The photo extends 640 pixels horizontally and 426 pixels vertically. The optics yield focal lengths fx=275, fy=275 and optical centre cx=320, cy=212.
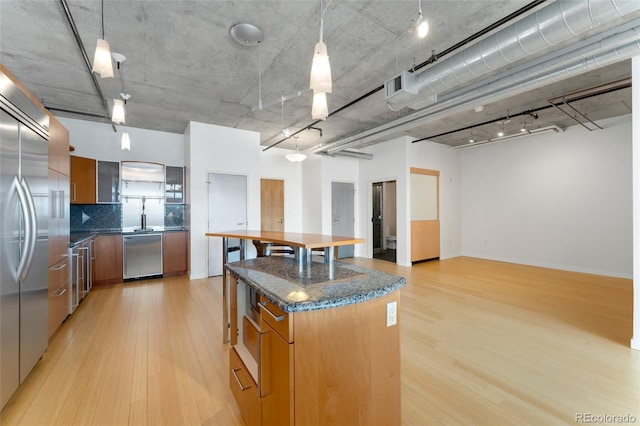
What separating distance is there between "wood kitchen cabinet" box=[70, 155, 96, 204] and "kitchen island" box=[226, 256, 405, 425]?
196 inches

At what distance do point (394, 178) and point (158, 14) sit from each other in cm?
545

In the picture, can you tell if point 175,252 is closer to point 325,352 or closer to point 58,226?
point 58,226

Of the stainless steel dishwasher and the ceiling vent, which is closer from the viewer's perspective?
the ceiling vent

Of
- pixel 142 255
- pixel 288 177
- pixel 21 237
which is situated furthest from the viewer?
pixel 288 177

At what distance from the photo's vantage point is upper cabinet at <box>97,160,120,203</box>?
204 inches

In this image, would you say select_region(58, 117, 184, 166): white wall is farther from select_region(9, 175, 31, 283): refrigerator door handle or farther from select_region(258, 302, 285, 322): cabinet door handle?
select_region(258, 302, 285, 322): cabinet door handle

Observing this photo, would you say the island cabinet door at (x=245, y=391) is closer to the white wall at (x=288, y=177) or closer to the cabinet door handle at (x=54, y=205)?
the cabinet door handle at (x=54, y=205)

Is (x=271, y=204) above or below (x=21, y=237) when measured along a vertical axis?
above

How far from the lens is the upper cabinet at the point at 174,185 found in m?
5.81

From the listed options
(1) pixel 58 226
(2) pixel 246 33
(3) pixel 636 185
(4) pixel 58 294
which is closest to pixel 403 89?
(2) pixel 246 33

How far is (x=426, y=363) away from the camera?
239 cm

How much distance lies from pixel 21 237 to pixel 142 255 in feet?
11.1

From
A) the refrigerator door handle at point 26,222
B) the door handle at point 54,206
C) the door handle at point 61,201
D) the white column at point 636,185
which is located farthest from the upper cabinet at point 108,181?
the white column at point 636,185

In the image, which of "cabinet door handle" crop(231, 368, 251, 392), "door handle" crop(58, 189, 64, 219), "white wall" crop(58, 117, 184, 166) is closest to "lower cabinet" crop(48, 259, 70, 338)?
"door handle" crop(58, 189, 64, 219)
